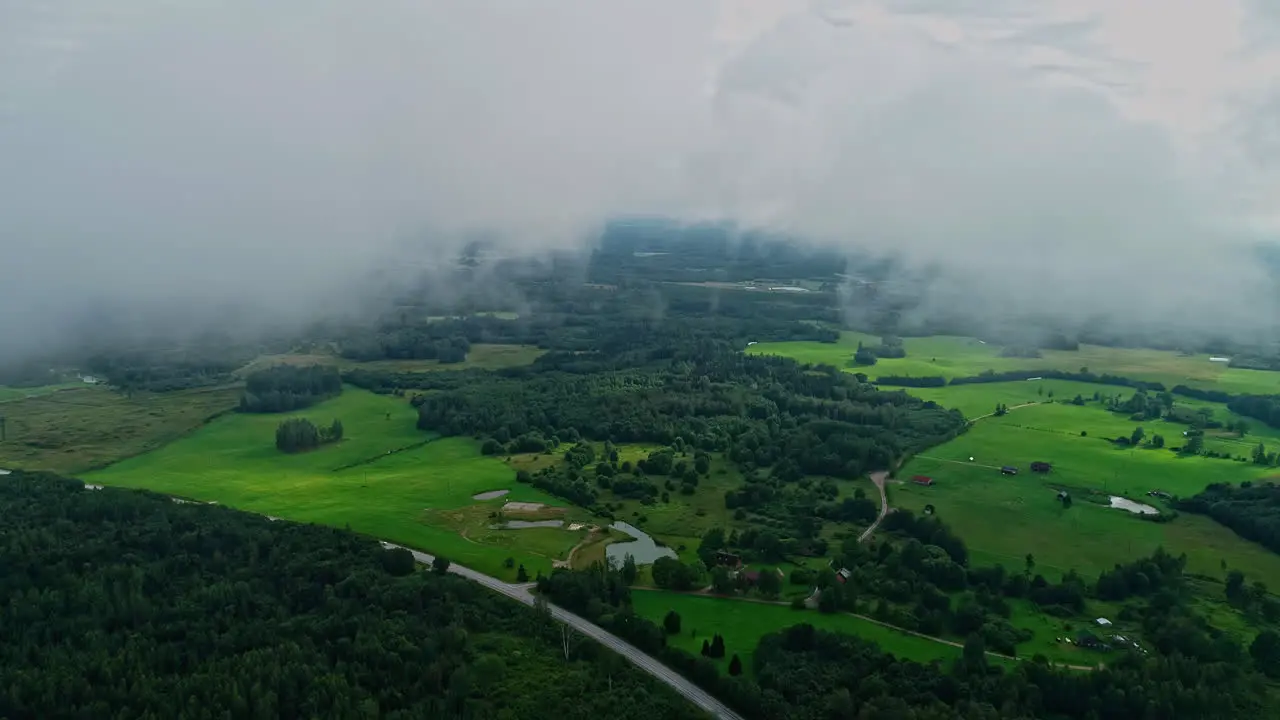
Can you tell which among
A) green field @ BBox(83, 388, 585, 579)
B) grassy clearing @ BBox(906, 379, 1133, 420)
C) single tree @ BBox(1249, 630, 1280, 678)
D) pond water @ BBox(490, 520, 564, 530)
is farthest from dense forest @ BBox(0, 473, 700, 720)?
grassy clearing @ BBox(906, 379, 1133, 420)

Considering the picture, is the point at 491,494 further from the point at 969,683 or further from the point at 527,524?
the point at 969,683

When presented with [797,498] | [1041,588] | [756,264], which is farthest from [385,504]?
[756,264]

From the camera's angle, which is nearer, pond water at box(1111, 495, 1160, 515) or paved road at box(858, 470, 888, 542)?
paved road at box(858, 470, 888, 542)

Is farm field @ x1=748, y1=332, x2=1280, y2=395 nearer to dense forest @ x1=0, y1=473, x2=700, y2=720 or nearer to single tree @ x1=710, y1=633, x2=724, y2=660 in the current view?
single tree @ x1=710, y1=633, x2=724, y2=660

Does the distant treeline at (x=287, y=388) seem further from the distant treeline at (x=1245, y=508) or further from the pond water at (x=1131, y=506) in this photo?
the distant treeline at (x=1245, y=508)

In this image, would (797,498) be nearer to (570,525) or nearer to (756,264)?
(570,525)

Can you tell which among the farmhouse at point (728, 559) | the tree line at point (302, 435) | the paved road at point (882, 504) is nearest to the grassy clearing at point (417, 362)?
the tree line at point (302, 435)
